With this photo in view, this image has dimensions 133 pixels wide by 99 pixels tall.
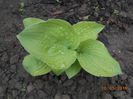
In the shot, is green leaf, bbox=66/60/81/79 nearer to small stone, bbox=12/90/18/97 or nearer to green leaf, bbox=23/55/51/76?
green leaf, bbox=23/55/51/76

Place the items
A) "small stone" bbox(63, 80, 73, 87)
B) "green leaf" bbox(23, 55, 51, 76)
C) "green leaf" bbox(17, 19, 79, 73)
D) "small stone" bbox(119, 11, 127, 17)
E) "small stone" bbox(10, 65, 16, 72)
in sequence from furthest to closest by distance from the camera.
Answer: "small stone" bbox(119, 11, 127, 17) → "small stone" bbox(10, 65, 16, 72) → "small stone" bbox(63, 80, 73, 87) → "green leaf" bbox(23, 55, 51, 76) → "green leaf" bbox(17, 19, 79, 73)

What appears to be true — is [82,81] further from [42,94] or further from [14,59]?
[14,59]

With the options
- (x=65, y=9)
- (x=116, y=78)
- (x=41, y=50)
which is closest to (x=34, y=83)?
(x=41, y=50)

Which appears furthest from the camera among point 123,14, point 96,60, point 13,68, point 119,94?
point 123,14

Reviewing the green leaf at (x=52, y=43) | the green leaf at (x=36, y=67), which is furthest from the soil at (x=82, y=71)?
the green leaf at (x=52, y=43)

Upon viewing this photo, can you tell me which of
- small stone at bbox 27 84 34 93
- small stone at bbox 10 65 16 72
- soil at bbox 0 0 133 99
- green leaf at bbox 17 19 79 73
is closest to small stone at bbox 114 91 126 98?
soil at bbox 0 0 133 99

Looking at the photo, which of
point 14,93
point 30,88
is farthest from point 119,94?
point 14,93

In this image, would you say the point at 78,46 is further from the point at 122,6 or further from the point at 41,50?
the point at 122,6
